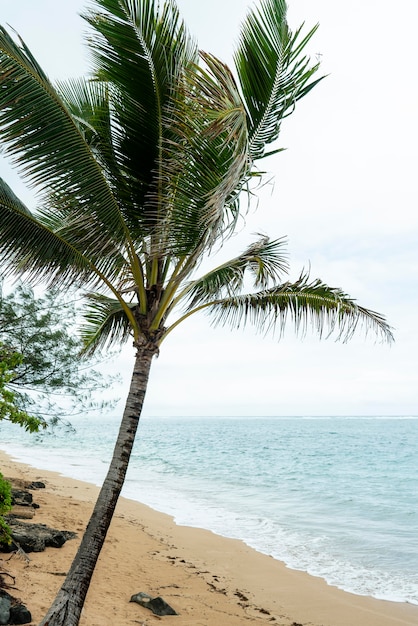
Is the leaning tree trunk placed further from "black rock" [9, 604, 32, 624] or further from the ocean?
the ocean

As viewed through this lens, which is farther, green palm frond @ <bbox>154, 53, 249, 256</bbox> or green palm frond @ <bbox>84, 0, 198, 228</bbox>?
green palm frond @ <bbox>84, 0, 198, 228</bbox>

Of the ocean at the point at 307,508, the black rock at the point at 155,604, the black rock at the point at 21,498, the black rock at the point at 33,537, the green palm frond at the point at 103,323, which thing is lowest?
the ocean at the point at 307,508

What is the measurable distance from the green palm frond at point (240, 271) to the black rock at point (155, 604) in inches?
138

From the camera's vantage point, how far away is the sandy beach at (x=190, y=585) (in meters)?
6.07

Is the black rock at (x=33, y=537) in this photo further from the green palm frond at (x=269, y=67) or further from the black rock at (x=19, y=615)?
the green palm frond at (x=269, y=67)

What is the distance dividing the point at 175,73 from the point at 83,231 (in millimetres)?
1795

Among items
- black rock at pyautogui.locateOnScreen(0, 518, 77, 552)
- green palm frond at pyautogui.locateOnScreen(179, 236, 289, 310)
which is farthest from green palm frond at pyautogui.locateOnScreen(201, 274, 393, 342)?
black rock at pyautogui.locateOnScreen(0, 518, 77, 552)

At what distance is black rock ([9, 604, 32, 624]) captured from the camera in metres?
4.84

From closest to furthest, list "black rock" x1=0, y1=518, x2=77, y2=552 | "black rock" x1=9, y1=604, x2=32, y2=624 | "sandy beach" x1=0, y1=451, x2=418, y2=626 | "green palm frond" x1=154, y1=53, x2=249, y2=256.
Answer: "green palm frond" x1=154, y1=53, x2=249, y2=256, "black rock" x1=9, y1=604, x2=32, y2=624, "sandy beach" x1=0, y1=451, x2=418, y2=626, "black rock" x1=0, y1=518, x2=77, y2=552

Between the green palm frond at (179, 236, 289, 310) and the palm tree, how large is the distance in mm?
946

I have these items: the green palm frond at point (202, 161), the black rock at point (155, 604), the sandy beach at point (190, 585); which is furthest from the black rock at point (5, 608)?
the green palm frond at point (202, 161)

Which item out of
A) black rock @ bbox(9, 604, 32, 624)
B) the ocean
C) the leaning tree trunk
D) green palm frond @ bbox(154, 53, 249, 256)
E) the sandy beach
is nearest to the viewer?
green palm frond @ bbox(154, 53, 249, 256)

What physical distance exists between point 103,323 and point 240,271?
7.17 feet

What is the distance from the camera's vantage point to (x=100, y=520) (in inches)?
195
